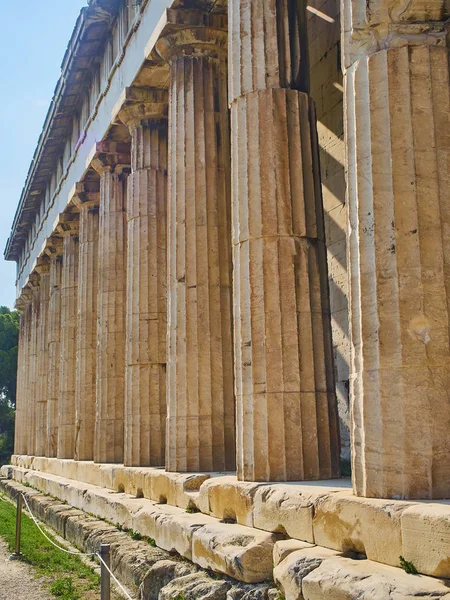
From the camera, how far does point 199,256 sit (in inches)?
545

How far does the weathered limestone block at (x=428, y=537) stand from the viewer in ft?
20.3

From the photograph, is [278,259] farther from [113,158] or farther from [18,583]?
[113,158]

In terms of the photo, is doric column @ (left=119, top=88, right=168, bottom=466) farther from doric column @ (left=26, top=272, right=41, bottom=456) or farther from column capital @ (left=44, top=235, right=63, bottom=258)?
doric column @ (left=26, top=272, right=41, bottom=456)

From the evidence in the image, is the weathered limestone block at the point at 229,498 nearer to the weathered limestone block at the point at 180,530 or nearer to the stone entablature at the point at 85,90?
the weathered limestone block at the point at 180,530

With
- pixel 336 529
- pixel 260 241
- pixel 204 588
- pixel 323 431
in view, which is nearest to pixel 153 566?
pixel 204 588

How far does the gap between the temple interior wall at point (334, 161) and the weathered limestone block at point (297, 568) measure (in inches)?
260

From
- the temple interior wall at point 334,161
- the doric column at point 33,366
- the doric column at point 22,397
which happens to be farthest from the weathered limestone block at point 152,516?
the doric column at point 22,397

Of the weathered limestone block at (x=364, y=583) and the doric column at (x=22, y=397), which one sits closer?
the weathered limestone block at (x=364, y=583)

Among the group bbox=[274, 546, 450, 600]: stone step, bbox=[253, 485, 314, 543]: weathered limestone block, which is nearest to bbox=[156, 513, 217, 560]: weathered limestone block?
bbox=[253, 485, 314, 543]: weathered limestone block

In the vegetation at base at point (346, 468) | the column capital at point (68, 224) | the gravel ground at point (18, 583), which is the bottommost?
the gravel ground at point (18, 583)

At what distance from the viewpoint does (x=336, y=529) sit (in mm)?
7648

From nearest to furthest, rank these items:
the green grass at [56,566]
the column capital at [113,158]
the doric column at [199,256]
Result: the green grass at [56,566]
the doric column at [199,256]
the column capital at [113,158]

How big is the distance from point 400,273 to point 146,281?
397 inches

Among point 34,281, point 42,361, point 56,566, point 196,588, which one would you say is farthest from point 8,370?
point 196,588
